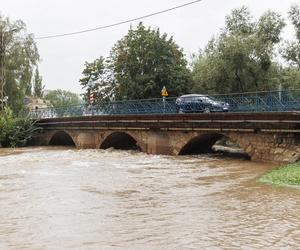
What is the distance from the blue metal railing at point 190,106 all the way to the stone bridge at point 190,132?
0.60 metres

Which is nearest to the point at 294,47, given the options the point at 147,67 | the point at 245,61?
the point at 245,61

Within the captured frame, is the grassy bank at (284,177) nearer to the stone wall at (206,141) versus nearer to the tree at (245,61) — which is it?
the stone wall at (206,141)

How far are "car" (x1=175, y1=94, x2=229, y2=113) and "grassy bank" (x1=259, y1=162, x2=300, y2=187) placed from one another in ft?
28.6

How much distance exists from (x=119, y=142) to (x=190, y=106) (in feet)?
35.4

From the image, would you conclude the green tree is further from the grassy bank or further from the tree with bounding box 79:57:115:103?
the grassy bank

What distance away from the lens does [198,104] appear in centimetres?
2736

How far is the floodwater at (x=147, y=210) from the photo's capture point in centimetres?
911

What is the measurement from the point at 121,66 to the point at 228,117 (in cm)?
2209

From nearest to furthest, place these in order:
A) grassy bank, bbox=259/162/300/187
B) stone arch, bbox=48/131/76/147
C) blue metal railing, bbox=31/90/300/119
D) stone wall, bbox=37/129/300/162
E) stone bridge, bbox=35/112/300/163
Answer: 1. grassy bank, bbox=259/162/300/187
2. stone wall, bbox=37/129/300/162
3. stone bridge, bbox=35/112/300/163
4. blue metal railing, bbox=31/90/300/119
5. stone arch, bbox=48/131/76/147

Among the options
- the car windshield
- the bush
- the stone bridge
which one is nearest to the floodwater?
the stone bridge

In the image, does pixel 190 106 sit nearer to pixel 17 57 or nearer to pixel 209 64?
pixel 209 64

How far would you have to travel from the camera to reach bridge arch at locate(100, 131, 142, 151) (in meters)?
34.6

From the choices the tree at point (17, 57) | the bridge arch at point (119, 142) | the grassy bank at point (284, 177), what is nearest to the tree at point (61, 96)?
the tree at point (17, 57)

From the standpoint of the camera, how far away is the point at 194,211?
38.2 ft
